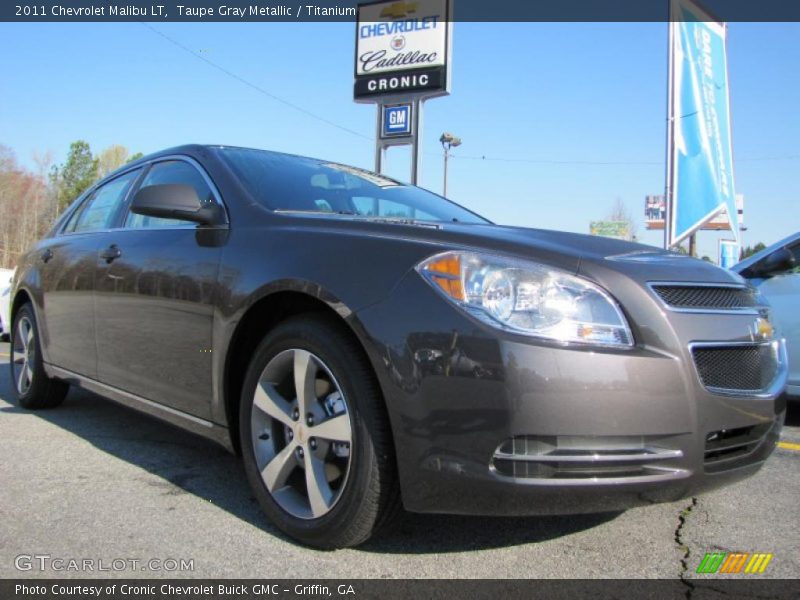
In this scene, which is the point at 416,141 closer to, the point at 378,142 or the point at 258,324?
the point at 378,142

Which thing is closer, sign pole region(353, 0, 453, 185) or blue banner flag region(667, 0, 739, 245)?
sign pole region(353, 0, 453, 185)

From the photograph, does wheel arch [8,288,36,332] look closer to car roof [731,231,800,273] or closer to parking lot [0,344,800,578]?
parking lot [0,344,800,578]

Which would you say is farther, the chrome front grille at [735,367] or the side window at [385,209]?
the side window at [385,209]

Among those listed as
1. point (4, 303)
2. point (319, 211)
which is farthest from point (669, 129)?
point (319, 211)

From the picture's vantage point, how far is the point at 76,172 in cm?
5475

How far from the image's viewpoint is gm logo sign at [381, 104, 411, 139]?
51.1ft

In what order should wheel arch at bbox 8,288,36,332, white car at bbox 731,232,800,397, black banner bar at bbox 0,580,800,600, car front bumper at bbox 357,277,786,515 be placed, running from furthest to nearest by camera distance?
wheel arch at bbox 8,288,36,332 < white car at bbox 731,232,800,397 < black banner bar at bbox 0,580,800,600 < car front bumper at bbox 357,277,786,515

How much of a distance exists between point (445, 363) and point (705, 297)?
93 centimetres

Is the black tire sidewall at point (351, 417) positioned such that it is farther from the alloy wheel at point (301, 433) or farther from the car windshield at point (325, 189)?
the car windshield at point (325, 189)

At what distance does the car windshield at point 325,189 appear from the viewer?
3.04 meters

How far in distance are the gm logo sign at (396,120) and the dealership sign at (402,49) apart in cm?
32

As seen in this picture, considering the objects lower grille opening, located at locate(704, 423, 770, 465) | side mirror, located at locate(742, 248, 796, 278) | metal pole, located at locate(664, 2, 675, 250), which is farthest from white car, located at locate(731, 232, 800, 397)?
metal pole, located at locate(664, 2, 675, 250)

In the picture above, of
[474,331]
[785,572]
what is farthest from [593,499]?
[785,572]

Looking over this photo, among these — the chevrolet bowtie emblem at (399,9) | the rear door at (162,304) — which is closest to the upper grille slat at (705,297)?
the rear door at (162,304)
